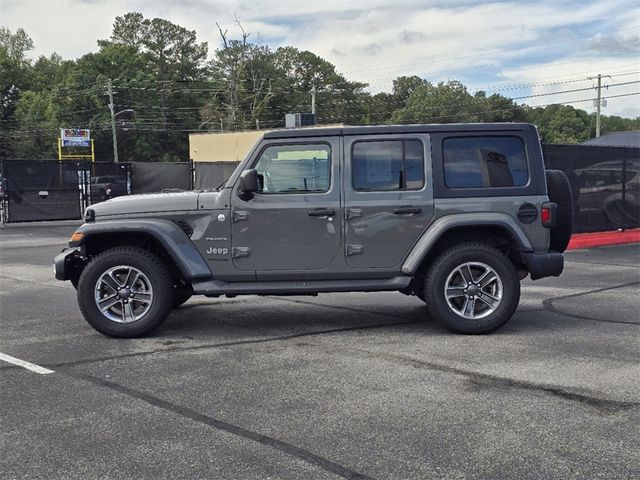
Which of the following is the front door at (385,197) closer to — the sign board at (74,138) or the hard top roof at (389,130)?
the hard top roof at (389,130)

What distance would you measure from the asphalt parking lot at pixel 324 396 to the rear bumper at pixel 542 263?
61 centimetres

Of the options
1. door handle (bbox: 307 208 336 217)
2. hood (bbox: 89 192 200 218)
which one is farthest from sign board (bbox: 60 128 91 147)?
door handle (bbox: 307 208 336 217)

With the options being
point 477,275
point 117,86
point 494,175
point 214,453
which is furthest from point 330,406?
point 117,86

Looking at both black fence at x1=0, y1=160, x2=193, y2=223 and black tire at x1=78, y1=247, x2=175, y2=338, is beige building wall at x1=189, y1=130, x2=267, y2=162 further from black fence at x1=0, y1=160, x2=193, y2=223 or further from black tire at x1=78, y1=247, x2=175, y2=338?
black tire at x1=78, y1=247, x2=175, y2=338

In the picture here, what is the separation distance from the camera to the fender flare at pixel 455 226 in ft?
21.5

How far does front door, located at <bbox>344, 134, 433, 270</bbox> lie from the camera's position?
663cm

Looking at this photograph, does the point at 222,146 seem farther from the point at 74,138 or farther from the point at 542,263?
the point at 542,263

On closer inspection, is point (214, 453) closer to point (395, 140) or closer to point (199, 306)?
point (395, 140)

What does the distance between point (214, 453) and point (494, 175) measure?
410 cm

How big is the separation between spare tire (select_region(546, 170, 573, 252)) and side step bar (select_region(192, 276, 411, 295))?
62.2 inches

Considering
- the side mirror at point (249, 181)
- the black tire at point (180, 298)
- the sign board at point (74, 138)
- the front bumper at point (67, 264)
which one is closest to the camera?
the side mirror at point (249, 181)

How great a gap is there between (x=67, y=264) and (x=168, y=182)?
58.8 ft

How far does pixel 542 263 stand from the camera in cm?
664

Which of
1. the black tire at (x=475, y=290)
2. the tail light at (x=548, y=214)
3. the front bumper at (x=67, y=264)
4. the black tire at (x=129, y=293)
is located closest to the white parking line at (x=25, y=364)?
the black tire at (x=129, y=293)
